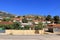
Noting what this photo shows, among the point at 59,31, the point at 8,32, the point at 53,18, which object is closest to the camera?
the point at 8,32

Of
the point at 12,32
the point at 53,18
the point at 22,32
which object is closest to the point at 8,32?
the point at 12,32

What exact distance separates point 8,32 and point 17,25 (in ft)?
32.6

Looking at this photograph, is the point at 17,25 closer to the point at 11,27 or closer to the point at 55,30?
the point at 11,27

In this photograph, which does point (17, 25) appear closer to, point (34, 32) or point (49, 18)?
point (34, 32)

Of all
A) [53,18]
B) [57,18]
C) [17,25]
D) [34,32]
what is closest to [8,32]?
[34,32]

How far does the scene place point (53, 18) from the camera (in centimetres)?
10669

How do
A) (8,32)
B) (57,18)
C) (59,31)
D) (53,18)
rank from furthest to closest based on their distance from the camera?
1. (53,18)
2. (57,18)
3. (59,31)
4. (8,32)

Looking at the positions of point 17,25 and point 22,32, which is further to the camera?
point 17,25

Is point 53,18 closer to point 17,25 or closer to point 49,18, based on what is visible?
point 49,18

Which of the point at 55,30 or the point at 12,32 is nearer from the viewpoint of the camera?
the point at 12,32

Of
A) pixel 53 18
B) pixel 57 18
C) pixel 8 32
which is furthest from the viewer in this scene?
pixel 53 18

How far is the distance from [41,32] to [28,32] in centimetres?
365

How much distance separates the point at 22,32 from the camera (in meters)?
39.1

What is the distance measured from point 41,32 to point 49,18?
69393 mm
